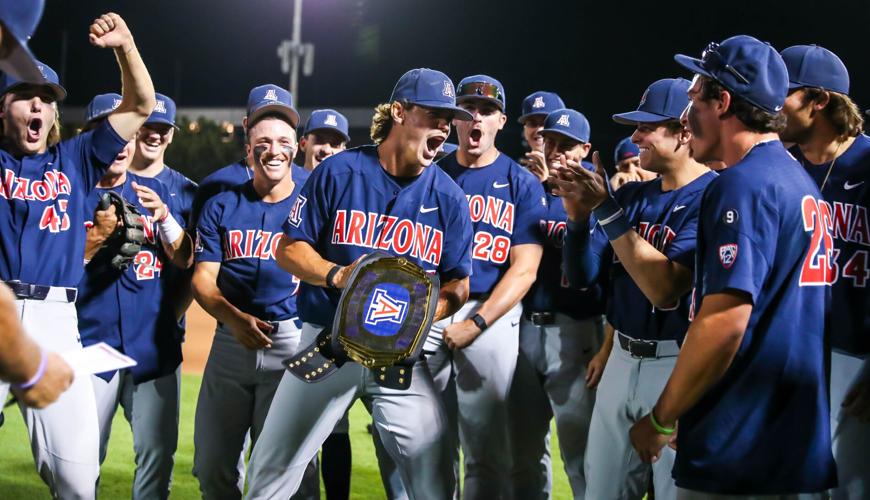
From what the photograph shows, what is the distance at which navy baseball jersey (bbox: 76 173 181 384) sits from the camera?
4.25 meters

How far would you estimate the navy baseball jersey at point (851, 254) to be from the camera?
3.33m

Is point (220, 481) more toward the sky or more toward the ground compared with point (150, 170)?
more toward the ground

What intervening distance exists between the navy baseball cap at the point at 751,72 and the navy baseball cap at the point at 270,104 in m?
2.45

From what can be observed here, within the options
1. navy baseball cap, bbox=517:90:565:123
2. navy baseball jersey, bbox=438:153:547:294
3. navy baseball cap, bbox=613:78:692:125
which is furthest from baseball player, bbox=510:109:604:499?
navy baseball cap, bbox=517:90:565:123

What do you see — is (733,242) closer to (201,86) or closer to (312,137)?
(312,137)

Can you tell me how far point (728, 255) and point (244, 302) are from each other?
2.66 m

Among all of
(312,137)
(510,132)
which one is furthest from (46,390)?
(510,132)

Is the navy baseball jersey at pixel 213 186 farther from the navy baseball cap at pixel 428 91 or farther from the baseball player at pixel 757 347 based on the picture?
the baseball player at pixel 757 347

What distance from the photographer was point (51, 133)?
152 inches

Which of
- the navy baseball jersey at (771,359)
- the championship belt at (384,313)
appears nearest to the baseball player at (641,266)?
the championship belt at (384,313)

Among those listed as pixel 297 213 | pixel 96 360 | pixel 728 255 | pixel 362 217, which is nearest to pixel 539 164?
pixel 362 217

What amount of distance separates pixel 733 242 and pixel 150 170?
11.0ft

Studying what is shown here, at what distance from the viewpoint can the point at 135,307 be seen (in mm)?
4336

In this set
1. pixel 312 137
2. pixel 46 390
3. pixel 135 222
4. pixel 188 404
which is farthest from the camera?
pixel 188 404
